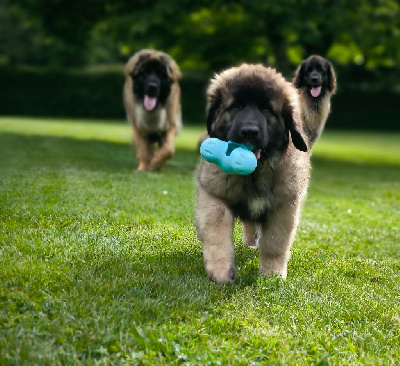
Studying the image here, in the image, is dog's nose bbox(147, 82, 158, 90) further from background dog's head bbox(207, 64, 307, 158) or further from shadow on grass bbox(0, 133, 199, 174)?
background dog's head bbox(207, 64, 307, 158)

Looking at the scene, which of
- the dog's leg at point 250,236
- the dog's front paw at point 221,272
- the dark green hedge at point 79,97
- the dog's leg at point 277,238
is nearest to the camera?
the dog's front paw at point 221,272

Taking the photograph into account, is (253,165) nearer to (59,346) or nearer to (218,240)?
(218,240)

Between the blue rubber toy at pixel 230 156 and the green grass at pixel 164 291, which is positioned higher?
the blue rubber toy at pixel 230 156

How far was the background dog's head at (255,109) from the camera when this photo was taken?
3805 mm

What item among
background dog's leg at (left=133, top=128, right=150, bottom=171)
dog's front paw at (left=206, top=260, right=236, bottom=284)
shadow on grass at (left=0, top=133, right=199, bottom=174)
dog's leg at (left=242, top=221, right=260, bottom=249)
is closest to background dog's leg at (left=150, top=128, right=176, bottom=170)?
background dog's leg at (left=133, top=128, right=150, bottom=171)

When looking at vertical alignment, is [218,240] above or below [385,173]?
above

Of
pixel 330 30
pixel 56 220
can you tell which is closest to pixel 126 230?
pixel 56 220

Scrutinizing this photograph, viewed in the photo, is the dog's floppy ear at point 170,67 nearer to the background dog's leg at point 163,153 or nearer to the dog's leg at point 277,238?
the background dog's leg at point 163,153

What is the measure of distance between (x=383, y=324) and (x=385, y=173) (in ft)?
37.5

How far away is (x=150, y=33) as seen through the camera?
53.8ft

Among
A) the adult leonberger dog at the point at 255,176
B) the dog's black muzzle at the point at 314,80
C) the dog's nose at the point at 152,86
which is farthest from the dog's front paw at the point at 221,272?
the dog's nose at the point at 152,86

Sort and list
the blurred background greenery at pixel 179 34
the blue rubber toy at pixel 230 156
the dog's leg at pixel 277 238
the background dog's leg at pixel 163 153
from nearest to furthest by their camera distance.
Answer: the blue rubber toy at pixel 230 156 < the dog's leg at pixel 277 238 < the background dog's leg at pixel 163 153 < the blurred background greenery at pixel 179 34

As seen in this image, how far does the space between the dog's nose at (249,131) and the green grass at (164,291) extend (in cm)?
103

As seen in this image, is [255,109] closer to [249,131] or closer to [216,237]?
[249,131]
